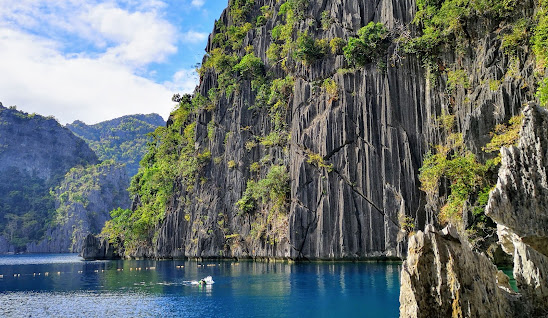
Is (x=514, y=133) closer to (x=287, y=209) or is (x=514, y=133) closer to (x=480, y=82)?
(x=480, y=82)

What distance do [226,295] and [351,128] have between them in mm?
23849

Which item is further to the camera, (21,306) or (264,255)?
(264,255)

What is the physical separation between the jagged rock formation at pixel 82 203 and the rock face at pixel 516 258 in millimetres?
125616

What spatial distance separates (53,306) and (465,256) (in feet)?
77.8

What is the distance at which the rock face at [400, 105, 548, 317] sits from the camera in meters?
10.2

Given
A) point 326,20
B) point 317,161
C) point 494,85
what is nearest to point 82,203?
point 317,161

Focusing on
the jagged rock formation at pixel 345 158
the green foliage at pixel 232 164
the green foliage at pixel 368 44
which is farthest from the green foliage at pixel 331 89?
the green foliage at pixel 232 164

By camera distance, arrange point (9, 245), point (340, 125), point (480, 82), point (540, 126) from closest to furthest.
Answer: point (540, 126) → point (480, 82) → point (340, 125) → point (9, 245)

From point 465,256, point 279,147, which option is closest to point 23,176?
point 279,147

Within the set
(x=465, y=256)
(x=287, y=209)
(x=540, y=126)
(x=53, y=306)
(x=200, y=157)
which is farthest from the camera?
(x=200, y=157)

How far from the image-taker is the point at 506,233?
12000 mm

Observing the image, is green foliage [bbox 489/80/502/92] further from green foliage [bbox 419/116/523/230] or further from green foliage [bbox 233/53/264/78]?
green foliage [bbox 233/53/264/78]

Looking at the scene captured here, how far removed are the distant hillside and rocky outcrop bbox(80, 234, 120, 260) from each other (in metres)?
66.0

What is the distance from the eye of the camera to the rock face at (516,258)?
1023cm
